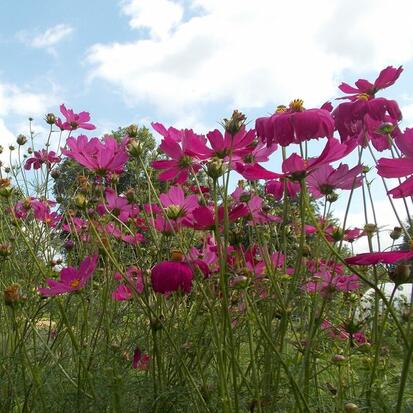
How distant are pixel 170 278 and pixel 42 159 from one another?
1.37m

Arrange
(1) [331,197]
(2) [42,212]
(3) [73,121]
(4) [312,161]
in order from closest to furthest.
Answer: (4) [312,161]
(1) [331,197]
(2) [42,212]
(3) [73,121]

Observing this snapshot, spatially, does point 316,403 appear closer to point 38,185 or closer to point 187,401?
point 187,401

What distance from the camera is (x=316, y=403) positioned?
2.89 ft

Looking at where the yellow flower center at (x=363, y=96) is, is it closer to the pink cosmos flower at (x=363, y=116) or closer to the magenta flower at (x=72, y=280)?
the pink cosmos flower at (x=363, y=116)

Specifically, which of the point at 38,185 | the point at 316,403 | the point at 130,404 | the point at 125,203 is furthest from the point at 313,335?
the point at 38,185

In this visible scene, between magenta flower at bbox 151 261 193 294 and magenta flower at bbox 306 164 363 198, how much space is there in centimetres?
25

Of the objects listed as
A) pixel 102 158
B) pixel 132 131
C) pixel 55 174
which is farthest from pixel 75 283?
pixel 55 174

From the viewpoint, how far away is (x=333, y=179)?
2.70 feet

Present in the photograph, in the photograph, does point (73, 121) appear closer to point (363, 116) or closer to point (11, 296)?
point (11, 296)

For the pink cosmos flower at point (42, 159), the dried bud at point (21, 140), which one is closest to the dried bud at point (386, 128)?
the pink cosmos flower at point (42, 159)

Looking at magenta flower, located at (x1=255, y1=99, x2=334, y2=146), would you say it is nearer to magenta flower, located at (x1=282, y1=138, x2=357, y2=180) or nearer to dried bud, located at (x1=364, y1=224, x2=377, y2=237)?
magenta flower, located at (x1=282, y1=138, x2=357, y2=180)

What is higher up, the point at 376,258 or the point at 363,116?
the point at 363,116

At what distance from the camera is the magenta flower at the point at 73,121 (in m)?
1.96

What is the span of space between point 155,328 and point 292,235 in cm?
55
